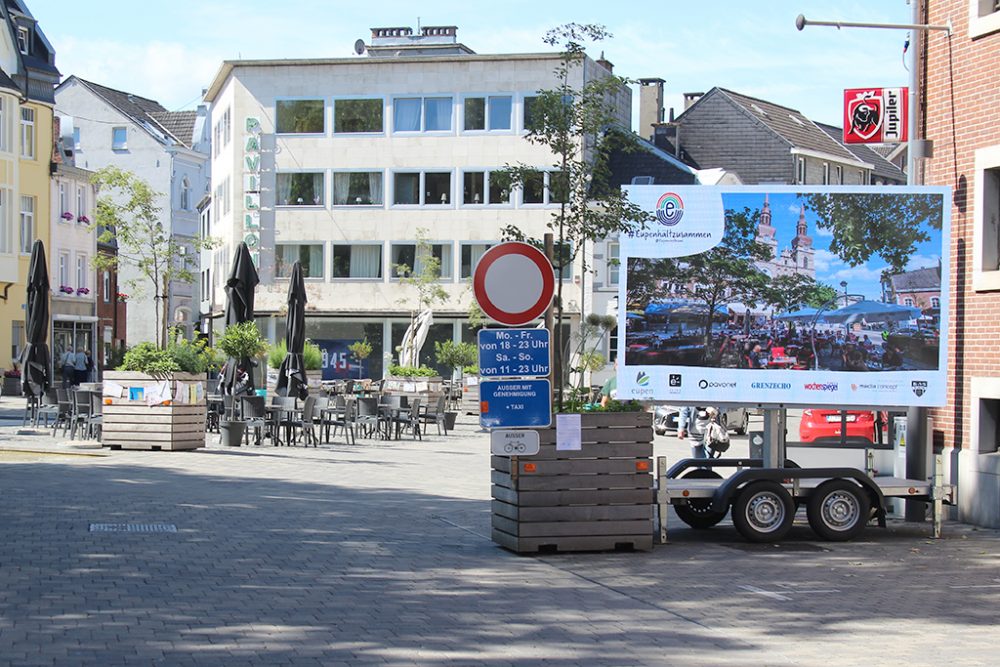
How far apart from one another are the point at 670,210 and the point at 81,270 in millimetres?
56477

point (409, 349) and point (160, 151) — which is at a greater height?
point (160, 151)

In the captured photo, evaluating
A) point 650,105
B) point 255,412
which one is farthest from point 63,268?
point 255,412

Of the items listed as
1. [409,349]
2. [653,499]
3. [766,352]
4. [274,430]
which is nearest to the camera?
[653,499]

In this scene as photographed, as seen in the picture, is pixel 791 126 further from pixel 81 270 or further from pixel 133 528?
pixel 133 528

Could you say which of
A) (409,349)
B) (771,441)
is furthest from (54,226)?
(771,441)

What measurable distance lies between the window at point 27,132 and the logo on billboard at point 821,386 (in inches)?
1904

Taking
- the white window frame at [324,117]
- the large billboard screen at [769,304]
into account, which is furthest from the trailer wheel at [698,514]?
the white window frame at [324,117]

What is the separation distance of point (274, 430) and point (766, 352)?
45.2 ft

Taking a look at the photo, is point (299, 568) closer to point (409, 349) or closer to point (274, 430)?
point (274, 430)

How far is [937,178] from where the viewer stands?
17516 millimetres

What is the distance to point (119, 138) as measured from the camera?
81.6 m

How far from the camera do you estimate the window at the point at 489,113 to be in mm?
60188

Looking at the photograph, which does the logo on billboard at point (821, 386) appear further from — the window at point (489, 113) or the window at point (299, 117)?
the window at point (299, 117)

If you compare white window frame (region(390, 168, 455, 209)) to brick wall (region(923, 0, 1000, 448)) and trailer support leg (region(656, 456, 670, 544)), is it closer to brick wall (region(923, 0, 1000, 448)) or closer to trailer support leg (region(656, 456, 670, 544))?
brick wall (region(923, 0, 1000, 448))
